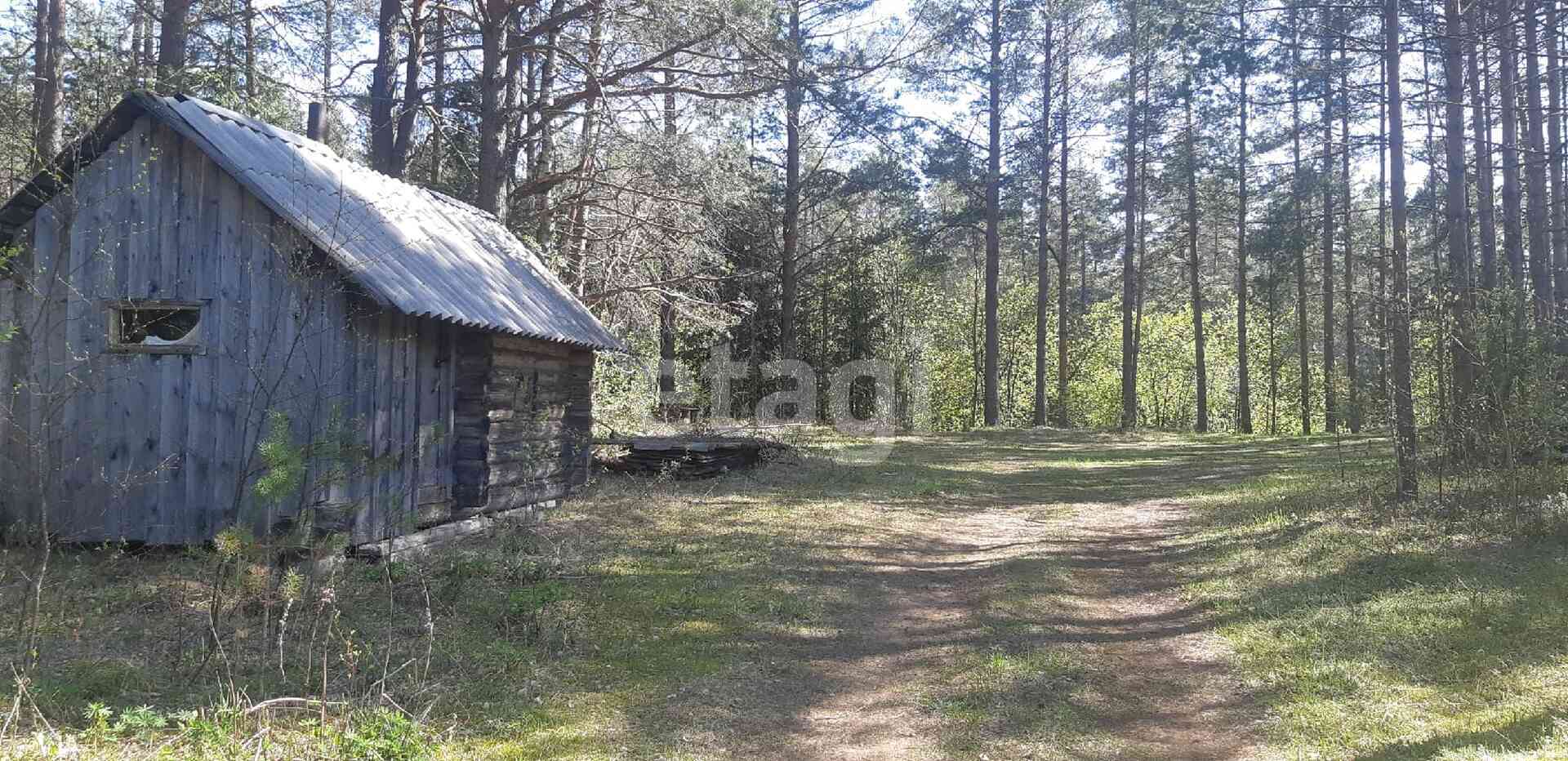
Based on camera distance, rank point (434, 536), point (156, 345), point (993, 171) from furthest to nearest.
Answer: point (993, 171)
point (434, 536)
point (156, 345)

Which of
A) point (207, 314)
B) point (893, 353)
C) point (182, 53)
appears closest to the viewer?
point (207, 314)

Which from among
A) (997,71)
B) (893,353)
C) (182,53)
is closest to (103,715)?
(182,53)

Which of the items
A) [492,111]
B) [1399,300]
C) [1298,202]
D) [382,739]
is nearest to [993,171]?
[1298,202]

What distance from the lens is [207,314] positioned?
8734 mm

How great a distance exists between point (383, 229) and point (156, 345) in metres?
2.31

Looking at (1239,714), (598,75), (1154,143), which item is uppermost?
(1154,143)

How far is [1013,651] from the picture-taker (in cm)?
659

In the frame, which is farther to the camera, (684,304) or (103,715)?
(684,304)

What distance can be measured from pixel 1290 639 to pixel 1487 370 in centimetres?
545

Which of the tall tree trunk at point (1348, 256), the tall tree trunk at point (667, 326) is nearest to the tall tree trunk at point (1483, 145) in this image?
the tall tree trunk at point (1348, 256)

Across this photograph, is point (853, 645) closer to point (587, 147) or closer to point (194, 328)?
point (194, 328)

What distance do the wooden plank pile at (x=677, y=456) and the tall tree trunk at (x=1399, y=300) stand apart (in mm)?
10143

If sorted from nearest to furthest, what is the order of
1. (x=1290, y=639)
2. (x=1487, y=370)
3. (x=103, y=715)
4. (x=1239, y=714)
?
(x=103, y=715) < (x=1239, y=714) < (x=1290, y=639) < (x=1487, y=370)

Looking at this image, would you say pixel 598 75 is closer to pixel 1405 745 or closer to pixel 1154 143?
pixel 1405 745
